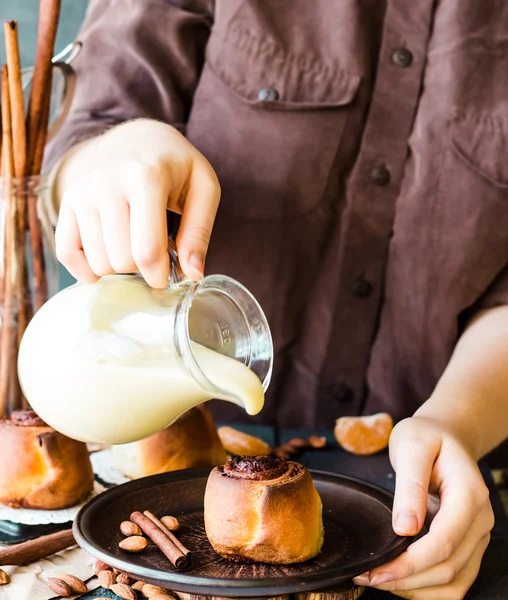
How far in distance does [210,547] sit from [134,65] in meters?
0.92

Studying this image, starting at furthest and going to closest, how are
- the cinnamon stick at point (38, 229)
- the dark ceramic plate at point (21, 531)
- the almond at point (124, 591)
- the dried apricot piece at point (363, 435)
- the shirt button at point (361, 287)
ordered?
1. the shirt button at point (361, 287)
2. the dried apricot piece at point (363, 435)
3. the cinnamon stick at point (38, 229)
4. the dark ceramic plate at point (21, 531)
5. the almond at point (124, 591)

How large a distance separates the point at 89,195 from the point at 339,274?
2.27 ft

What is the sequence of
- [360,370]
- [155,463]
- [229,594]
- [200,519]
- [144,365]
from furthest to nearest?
[360,370] < [155,463] < [200,519] < [144,365] < [229,594]

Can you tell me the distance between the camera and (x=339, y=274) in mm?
1546

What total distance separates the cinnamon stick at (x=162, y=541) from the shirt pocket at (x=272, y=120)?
68 centimetres

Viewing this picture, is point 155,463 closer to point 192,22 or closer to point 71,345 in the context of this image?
point 71,345

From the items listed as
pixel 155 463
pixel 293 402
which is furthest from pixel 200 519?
pixel 293 402

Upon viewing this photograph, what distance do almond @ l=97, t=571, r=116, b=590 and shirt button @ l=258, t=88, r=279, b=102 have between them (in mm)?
868

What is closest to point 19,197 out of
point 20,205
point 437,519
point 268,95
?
point 20,205

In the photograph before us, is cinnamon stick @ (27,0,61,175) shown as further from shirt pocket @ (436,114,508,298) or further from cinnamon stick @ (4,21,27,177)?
shirt pocket @ (436,114,508,298)

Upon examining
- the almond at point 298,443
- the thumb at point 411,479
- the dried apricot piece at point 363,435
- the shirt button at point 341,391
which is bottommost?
the shirt button at point 341,391

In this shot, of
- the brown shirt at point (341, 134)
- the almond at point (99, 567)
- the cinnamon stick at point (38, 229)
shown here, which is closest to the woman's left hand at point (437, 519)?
the almond at point (99, 567)

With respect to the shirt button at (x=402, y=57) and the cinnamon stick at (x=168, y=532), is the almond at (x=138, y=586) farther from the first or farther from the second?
the shirt button at (x=402, y=57)

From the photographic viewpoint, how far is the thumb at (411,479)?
89 cm
